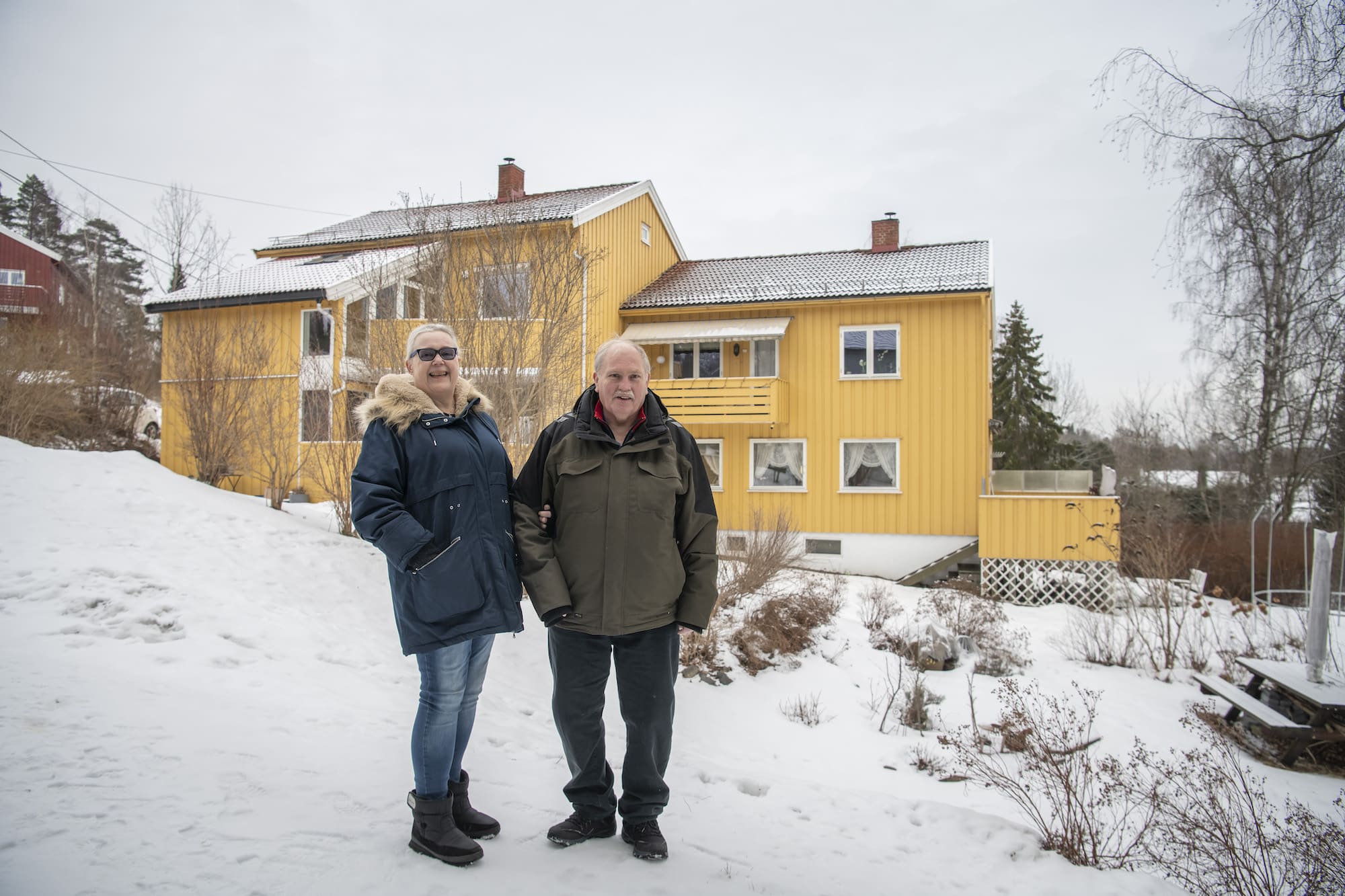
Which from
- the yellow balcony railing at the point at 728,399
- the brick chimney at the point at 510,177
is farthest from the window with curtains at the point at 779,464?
the brick chimney at the point at 510,177

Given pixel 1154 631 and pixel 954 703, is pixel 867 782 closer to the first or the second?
pixel 954 703

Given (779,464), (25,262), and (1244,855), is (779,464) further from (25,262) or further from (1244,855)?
(25,262)

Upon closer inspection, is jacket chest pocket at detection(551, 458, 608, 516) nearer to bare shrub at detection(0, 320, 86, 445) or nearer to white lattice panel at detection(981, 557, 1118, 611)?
bare shrub at detection(0, 320, 86, 445)

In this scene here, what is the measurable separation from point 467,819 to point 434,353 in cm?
191

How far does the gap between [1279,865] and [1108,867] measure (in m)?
0.67

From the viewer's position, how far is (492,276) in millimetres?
8758

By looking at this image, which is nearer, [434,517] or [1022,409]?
[434,517]

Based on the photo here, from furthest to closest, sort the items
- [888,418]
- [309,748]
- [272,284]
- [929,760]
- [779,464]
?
1. [779,464]
2. [888,418]
3. [272,284]
4. [929,760]
5. [309,748]

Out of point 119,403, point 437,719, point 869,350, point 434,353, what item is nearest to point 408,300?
point 119,403

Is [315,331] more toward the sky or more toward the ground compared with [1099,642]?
more toward the sky

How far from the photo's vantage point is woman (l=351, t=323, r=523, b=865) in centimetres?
285

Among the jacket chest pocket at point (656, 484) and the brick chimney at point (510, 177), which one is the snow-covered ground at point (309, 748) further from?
the brick chimney at point (510, 177)

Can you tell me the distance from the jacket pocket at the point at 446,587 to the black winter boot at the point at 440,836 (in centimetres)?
72

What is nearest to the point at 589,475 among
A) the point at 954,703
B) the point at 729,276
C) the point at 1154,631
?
the point at 954,703
